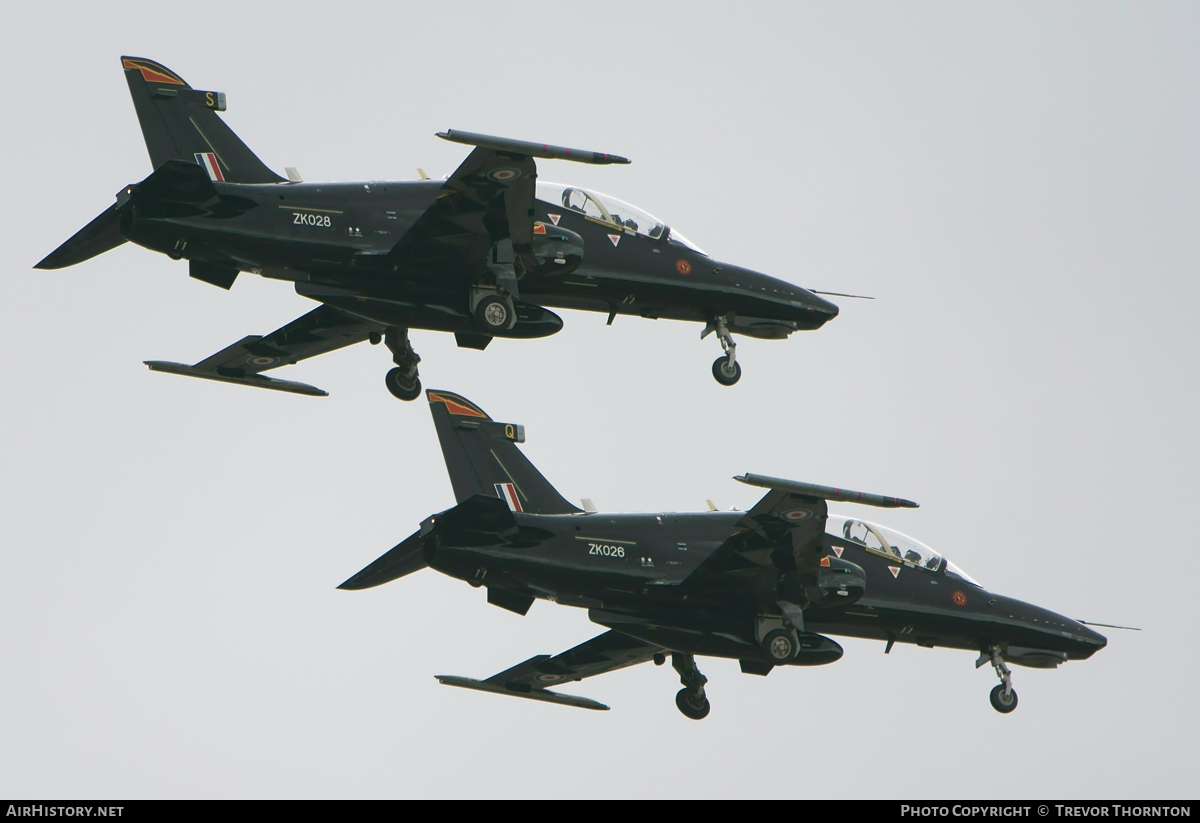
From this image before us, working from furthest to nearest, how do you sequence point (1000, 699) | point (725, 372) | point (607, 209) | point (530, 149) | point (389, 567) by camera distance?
point (1000, 699), point (725, 372), point (607, 209), point (389, 567), point (530, 149)

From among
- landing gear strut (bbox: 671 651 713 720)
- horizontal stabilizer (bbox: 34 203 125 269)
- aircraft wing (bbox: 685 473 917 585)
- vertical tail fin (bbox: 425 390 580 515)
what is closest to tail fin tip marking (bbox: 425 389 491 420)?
vertical tail fin (bbox: 425 390 580 515)

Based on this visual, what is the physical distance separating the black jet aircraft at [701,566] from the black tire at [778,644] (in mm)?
26

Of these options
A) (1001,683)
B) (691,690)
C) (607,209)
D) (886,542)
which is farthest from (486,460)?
(1001,683)

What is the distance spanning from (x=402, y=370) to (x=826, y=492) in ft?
30.1

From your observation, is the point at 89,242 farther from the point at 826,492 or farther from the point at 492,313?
the point at 826,492

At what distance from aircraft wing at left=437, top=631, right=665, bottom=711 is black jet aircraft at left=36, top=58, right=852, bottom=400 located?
7945 millimetres

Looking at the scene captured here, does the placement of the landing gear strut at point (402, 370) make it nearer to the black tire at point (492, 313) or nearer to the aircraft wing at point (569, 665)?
the black tire at point (492, 313)

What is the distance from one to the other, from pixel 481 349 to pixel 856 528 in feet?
28.9

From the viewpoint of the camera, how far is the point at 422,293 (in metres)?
34.7

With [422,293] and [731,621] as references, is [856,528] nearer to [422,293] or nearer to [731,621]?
[731,621]

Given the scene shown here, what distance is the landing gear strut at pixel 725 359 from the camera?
39375 millimetres

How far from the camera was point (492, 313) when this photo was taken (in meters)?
34.7

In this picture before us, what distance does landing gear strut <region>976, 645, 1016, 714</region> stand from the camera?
4078 cm

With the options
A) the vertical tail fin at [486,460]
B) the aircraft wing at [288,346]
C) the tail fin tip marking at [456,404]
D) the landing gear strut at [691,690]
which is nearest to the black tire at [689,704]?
the landing gear strut at [691,690]
